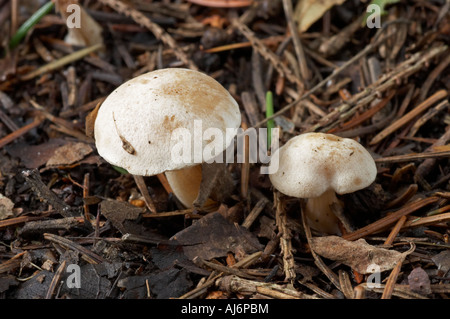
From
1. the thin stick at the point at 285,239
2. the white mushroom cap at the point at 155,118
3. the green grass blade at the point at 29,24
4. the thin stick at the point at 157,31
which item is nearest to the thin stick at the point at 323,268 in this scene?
the thin stick at the point at 285,239

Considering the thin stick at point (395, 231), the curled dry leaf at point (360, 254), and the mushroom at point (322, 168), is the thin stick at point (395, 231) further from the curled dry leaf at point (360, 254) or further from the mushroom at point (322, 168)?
the mushroom at point (322, 168)

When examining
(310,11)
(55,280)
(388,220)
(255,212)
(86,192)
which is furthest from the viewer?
(310,11)

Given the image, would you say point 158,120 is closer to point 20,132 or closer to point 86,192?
point 86,192

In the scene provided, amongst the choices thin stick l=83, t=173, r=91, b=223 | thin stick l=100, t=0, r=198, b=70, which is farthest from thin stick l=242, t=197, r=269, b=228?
thin stick l=100, t=0, r=198, b=70

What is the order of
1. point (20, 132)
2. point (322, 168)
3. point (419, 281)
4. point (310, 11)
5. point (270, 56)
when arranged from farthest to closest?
point (310, 11)
point (270, 56)
point (20, 132)
point (322, 168)
point (419, 281)

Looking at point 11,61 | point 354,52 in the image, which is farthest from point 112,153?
point 354,52

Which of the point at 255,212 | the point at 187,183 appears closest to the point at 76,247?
the point at 187,183
